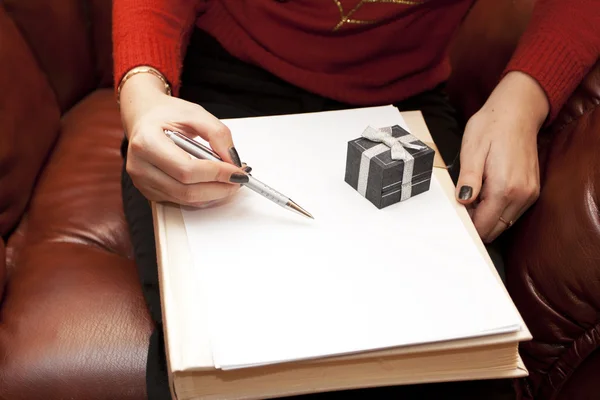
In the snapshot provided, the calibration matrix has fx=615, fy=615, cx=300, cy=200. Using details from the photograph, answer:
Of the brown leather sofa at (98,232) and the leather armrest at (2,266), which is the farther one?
the leather armrest at (2,266)

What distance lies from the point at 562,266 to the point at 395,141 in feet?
0.79

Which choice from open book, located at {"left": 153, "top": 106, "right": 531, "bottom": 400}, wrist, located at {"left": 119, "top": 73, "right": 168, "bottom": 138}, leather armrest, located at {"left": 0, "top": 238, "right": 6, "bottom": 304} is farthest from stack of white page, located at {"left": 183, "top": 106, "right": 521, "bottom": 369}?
leather armrest, located at {"left": 0, "top": 238, "right": 6, "bottom": 304}

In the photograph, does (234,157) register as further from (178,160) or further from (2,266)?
(2,266)

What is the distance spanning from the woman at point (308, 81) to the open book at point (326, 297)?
2.4 inches

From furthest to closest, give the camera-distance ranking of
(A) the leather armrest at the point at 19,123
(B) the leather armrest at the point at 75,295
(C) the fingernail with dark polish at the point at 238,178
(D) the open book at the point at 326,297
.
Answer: (A) the leather armrest at the point at 19,123 < (B) the leather armrest at the point at 75,295 < (C) the fingernail with dark polish at the point at 238,178 < (D) the open book at the point at 326,297

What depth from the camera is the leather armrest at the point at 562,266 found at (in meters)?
0.67

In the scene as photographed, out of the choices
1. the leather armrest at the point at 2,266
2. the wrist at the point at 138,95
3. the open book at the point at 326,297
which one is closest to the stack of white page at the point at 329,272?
the open book at the point at 326,297

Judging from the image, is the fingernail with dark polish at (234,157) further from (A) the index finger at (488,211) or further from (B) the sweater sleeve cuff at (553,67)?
(B) the sweater sleeve cuff at (553,67)

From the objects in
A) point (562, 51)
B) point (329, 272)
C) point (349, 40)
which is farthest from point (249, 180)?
point (562, 51)

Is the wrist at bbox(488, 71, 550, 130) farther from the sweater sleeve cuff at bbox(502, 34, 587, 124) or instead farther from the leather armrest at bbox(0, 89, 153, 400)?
the leather armrest at bbox(0, 89, 153, 400)

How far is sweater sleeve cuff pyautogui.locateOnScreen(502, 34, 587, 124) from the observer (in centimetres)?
78

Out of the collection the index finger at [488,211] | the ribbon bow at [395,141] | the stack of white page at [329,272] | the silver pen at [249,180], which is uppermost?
the ribbon bow at [395,141]

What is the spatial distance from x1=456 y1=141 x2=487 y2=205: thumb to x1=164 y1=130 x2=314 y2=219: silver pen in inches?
7.0

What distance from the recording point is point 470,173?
2.29 ft
